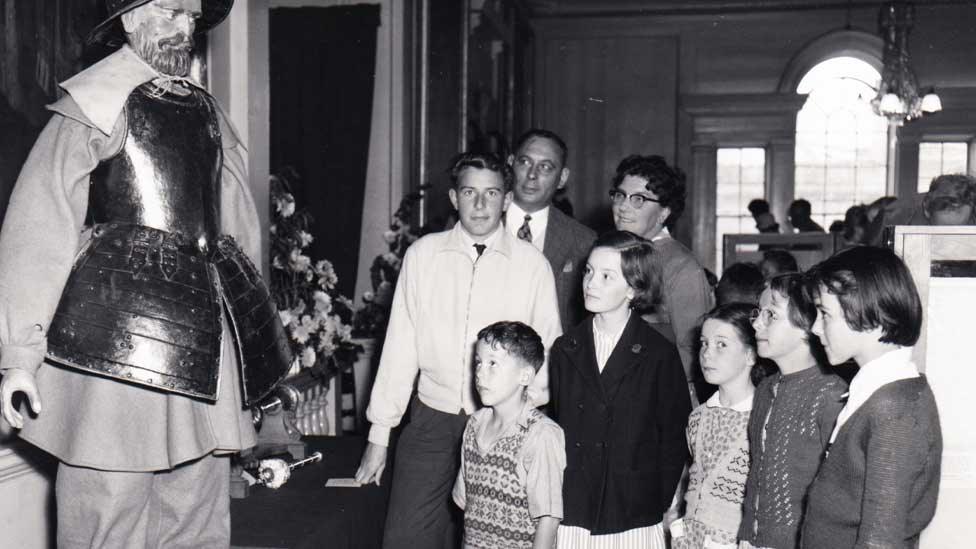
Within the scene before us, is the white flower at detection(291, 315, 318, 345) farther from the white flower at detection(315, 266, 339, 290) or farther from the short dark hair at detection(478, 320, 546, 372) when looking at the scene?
the short dark hair at detection(478, 320, 546, 372)

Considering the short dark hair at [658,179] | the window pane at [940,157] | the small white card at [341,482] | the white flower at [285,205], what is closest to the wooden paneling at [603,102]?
the window pane at [940,157]

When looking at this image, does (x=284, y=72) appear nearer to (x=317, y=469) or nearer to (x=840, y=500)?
(x=317, y=469)

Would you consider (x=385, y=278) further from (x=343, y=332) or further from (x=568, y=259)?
(x=568, y=259)

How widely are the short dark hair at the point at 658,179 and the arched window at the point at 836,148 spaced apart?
26.1 feet

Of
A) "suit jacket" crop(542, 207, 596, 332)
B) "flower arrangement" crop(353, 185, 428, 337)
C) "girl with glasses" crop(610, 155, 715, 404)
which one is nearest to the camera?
"girl with glasses" crop(610, 155, 715, 404)

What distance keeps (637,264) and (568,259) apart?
0.87 meters

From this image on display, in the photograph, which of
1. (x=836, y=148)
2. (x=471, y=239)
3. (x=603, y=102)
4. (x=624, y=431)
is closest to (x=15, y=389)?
(x=471, y=239)

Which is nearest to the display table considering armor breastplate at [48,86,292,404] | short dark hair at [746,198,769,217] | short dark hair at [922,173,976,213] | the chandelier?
armor breastplate at [48,86,292,404]

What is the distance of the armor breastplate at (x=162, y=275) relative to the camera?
2.01m

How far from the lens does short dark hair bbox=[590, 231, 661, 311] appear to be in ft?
8.91

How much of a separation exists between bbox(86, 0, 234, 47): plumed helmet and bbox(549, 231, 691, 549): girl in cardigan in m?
1.26

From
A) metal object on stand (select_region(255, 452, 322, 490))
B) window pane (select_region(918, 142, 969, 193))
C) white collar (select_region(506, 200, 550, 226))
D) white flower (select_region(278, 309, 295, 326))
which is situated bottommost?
metal object on stand (select_region(255, 452, 322, 490))

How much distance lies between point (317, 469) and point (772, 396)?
6.21ft

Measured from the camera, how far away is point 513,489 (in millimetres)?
2510
